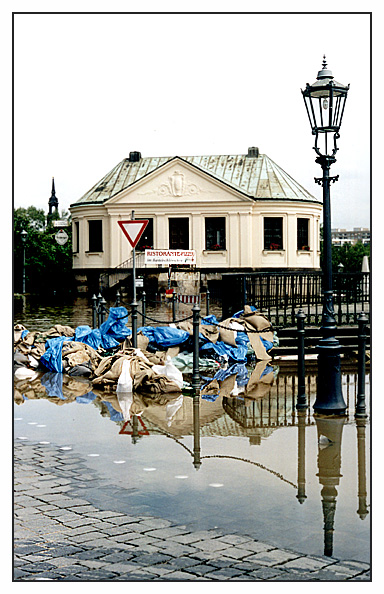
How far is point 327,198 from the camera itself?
877 centimetres

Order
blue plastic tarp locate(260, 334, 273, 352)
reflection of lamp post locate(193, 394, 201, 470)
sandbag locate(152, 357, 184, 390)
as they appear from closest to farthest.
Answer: reflection of lamp post locate(193, 394, 201, 470), sandbag locate(152, 357, 184, 390), blue plastic tarp locate(260, 334, 273, 352)

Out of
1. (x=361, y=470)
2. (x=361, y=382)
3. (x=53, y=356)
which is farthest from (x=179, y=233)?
(x=361, y=470)

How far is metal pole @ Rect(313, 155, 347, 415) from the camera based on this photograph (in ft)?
28.3

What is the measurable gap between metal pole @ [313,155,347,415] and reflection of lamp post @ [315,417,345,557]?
23cm

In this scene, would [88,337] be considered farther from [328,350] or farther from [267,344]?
[328,350]

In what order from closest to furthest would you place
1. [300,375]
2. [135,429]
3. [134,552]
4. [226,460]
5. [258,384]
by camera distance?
[134,552] < [226,460] < [135,429] < [300,375] < [258,384]

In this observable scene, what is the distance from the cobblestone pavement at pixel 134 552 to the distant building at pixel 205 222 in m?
41.4

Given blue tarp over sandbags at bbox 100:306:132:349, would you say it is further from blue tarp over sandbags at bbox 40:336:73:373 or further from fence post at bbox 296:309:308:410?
fence post at bbox 296:309:308:410

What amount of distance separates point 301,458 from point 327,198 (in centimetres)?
328

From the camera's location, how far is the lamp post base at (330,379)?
8.62m

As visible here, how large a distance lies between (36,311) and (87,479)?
23740mm

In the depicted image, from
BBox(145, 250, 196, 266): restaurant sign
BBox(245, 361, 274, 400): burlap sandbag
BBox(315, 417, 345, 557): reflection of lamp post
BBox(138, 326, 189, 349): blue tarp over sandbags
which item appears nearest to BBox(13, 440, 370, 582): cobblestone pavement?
BBox(315, 417, 345, 557): reflection of lamp post

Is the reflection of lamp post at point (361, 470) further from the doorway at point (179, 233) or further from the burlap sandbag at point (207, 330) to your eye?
the doorway at point (179, 233)

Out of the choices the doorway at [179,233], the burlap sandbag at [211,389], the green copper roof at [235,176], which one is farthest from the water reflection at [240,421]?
the green copper roof at [235,176]
